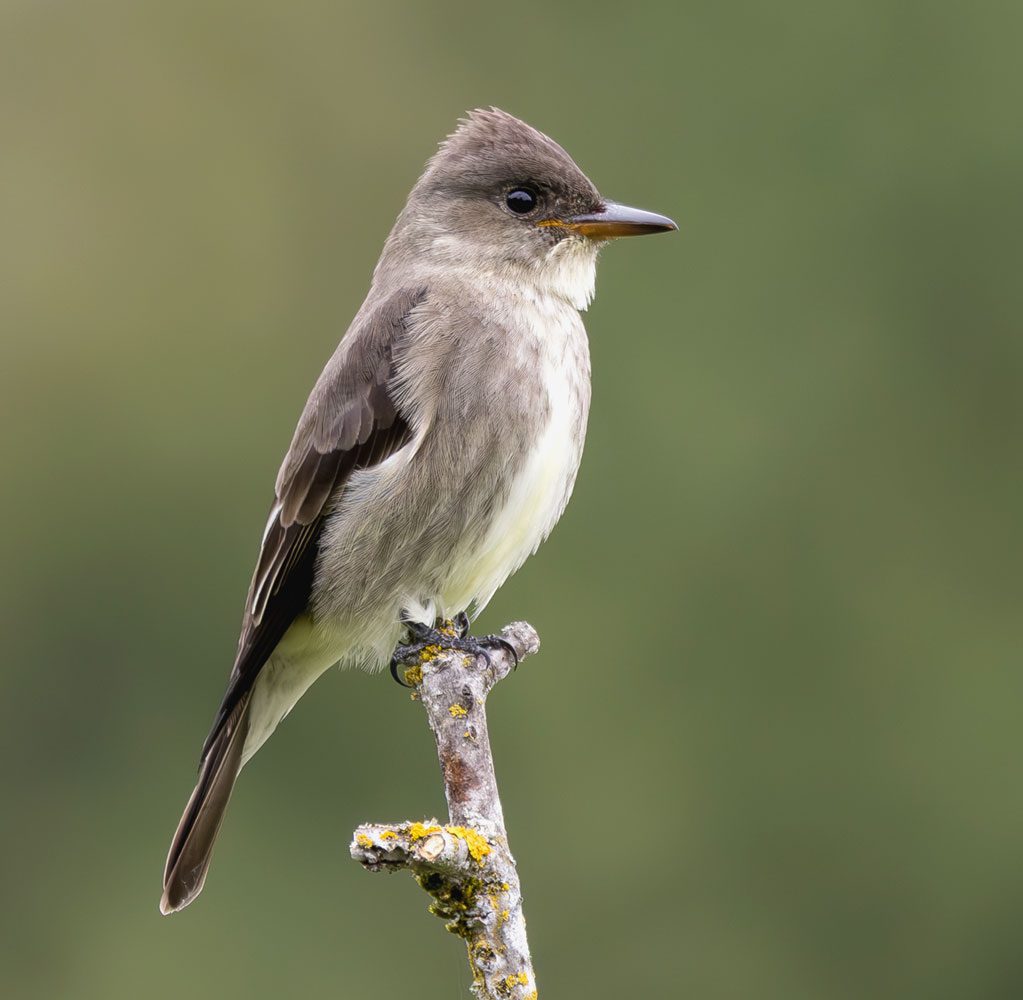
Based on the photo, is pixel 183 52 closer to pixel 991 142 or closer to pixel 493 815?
pixel 991 142

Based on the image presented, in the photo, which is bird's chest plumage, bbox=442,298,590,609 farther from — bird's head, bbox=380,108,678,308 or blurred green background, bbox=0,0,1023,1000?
blurred green background, bbox=0,0,1023,1000

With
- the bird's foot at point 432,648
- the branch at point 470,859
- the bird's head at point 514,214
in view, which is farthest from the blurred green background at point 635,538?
the branch at point 470,859

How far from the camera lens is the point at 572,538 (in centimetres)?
1116

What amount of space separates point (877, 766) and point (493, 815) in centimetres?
759

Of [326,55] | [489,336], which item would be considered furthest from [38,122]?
[489,336]

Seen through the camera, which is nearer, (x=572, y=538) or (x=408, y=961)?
(x=408, y=961)

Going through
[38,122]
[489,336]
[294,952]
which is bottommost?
[489,336]

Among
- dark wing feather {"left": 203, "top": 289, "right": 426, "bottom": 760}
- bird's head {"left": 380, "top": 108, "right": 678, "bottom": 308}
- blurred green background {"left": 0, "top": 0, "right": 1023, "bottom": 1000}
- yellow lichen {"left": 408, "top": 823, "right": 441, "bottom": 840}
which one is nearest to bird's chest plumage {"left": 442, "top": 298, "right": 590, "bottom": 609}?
bird's head {"left": 380, "top": 108, "right": 678, "bottom": 308}

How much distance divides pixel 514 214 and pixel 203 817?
76.7 inches

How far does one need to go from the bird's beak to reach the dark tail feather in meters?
1.67

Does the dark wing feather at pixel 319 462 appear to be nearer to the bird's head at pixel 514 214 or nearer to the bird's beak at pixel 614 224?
the bird's head at pixel 514 214

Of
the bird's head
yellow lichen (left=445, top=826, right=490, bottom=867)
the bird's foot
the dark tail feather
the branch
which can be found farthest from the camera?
the bird's head

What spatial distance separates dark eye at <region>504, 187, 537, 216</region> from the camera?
231 inches

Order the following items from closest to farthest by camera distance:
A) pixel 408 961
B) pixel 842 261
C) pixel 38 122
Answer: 1. pixel 408 961
2. pixel 842 261
3. pixel 38 122
